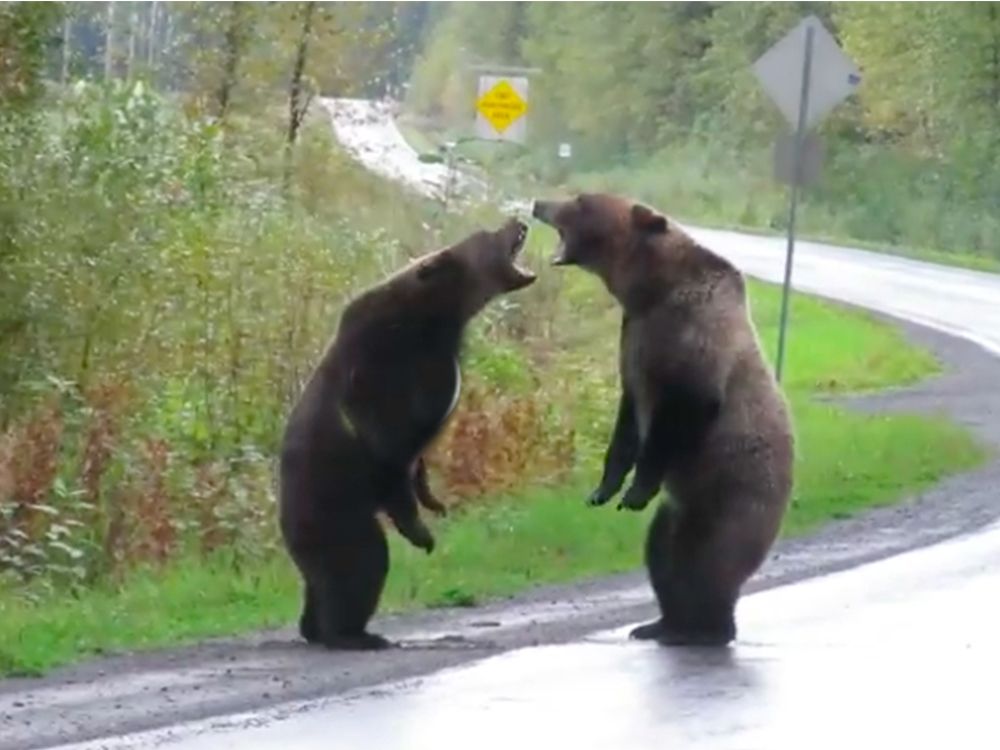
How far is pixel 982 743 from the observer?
9.20 meters

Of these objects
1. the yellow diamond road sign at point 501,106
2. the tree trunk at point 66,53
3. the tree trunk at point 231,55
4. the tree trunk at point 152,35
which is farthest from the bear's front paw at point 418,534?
the yellow diamond road sign at point 501,106

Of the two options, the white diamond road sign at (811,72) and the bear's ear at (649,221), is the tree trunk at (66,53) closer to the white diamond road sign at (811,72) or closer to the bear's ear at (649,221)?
the white diamond road sign at (811,72)

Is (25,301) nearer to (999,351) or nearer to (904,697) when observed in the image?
(904,697)

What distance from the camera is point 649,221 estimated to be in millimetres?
11844

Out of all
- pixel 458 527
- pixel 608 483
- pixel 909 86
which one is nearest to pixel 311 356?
pixel 458 527

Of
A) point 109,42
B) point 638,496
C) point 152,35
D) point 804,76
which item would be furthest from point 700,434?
point 152,35

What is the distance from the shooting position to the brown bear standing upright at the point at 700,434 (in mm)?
11195

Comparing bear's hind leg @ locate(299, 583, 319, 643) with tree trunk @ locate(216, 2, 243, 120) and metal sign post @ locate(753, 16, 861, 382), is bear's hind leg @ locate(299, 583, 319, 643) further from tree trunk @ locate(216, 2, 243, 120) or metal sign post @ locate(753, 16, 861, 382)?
tree trunk @ locate(216, 2, 243, 120)

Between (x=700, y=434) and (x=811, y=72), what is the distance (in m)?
11.9

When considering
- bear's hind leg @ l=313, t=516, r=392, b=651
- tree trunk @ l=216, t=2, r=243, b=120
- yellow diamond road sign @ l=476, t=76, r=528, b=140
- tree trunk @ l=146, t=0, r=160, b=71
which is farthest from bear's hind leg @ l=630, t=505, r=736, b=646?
yellow diamond road sign @ l=476, t=76, r=528, b=140

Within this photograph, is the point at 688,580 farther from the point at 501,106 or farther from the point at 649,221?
the point at 501,106

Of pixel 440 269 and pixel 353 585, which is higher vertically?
pixel 440 269

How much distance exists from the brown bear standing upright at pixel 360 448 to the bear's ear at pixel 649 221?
39.4 inches

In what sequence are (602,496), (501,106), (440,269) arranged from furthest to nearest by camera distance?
1. (501,106)
2. (440,269)
3. (602,496)
